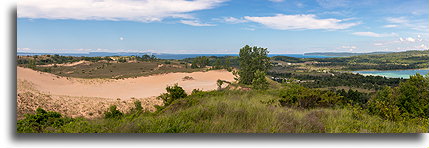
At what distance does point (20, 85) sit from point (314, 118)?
6.14m

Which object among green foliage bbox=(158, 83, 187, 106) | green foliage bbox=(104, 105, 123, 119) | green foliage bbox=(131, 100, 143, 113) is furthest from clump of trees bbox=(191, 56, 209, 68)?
green foliage bbox=(104, 105, 123, 119)

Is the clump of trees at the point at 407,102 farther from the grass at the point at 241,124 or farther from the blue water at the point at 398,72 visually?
the grass at the point at 241,124

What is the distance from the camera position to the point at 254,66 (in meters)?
6.65

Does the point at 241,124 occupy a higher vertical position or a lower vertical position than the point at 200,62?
lower

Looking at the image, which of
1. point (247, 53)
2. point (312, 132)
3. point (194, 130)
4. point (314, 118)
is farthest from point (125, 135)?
point (247, 53)

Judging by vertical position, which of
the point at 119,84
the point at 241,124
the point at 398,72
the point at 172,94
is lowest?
the point at 172,94

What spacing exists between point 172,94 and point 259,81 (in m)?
3.10

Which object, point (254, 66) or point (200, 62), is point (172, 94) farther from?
point (254, 66)

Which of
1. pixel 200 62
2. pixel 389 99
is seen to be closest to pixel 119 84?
pixel 200 62

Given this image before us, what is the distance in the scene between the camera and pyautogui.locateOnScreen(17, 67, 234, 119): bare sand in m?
4.93

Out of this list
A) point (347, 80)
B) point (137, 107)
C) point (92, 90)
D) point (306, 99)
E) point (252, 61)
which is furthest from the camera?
point (347, 80)

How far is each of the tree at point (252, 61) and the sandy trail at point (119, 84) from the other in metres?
0.80

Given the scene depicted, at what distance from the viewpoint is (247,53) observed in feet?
18.6

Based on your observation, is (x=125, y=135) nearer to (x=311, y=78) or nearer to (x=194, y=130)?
(x=194, y=130)
